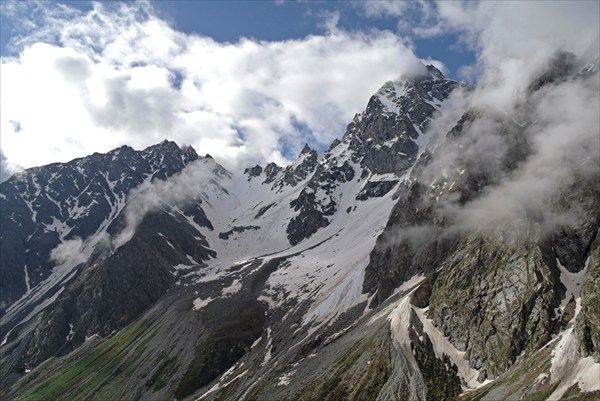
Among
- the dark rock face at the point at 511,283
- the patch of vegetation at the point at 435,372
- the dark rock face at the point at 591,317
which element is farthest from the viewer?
the dark rock face at the point at 511,283

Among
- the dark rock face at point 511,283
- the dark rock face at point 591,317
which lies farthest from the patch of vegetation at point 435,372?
the dark rock face at point 591,317

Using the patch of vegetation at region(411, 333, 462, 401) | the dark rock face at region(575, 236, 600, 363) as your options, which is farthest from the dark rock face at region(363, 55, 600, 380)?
the patch of vegetation at region(411, 333, 462, 401)

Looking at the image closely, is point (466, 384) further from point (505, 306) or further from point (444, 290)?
point (444, 290)

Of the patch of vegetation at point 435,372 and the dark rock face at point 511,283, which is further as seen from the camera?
the dark rock face at point 511,283

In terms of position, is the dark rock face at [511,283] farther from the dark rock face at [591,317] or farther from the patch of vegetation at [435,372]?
the patch of vegetation at [435,372]

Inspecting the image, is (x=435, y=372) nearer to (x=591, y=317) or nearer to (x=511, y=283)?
(x=511, y=283)

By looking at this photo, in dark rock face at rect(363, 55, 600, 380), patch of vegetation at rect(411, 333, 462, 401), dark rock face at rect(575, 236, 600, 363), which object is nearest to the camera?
dark rock face at rect(575, 236, 600, 363)

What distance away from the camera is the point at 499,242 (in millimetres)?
164125

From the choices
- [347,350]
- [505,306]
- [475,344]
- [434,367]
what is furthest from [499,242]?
[347,350]

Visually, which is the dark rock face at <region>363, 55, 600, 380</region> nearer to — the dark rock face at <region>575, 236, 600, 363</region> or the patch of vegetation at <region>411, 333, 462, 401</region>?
the dark rock face at <region>575, 236, 600, 363</region>

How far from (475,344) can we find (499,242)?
3642 centimetres

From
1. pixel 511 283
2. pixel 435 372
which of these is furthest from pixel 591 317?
pixel 435 372

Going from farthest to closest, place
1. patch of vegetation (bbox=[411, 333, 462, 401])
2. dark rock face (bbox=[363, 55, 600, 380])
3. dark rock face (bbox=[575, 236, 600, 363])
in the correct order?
dark rock face (bbox=[363, 55, 600, 380]), patch of vegetation (bbox=[411, 333, 462, 401]), dark rock face (bbox=[575, 236, 600, 363])

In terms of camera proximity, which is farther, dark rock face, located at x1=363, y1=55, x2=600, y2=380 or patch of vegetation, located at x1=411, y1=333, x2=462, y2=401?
dark rock face, located at x1=363, y1=55, x2=600, y2=380
